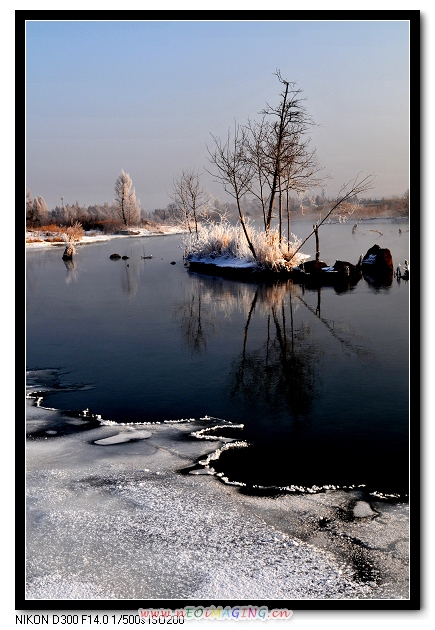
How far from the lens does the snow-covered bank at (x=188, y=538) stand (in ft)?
7.36

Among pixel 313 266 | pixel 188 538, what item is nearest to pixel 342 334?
pixel 188 538

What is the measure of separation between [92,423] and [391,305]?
529 cm

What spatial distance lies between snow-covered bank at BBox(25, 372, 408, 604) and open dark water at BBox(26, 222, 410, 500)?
0.27m

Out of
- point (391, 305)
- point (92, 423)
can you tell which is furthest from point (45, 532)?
point (391, 305)

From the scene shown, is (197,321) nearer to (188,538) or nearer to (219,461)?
(219,461)

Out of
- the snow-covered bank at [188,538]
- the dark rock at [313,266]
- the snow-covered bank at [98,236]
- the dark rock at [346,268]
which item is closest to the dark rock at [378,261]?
the dark rock at [346,268]

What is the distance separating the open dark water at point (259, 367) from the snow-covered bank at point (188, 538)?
0.27m

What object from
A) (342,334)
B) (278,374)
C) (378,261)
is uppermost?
(378,261)

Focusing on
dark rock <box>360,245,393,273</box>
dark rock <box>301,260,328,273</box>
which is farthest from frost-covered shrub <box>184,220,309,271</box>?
dark rock <box>360,245,393,273</box>

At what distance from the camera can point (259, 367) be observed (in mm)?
5160

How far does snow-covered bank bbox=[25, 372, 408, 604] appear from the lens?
224 cm

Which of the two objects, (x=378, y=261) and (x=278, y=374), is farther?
(x=378, y=261)

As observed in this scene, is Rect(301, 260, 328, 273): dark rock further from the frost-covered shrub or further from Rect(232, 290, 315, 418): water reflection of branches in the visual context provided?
Rect(232, 290, 315, 418): water reflection of branches

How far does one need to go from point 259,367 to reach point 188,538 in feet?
8.93
